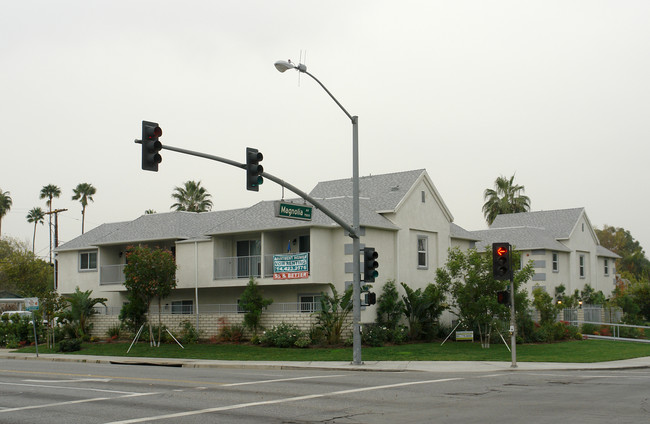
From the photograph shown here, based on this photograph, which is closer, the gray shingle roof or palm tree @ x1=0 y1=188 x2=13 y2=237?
the gray shingle roof

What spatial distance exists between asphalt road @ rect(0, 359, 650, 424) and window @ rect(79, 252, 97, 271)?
2224 centimetres

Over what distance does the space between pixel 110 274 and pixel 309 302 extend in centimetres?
1398

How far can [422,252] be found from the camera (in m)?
38.3

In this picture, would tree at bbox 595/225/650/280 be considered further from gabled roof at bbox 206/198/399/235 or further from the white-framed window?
gabled roof at bbox 206/198/399/235

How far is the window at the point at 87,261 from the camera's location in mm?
45000

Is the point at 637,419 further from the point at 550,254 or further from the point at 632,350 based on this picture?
the point at 550,254

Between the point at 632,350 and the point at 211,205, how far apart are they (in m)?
48.0

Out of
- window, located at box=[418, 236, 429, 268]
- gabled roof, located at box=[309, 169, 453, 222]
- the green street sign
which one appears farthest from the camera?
window, located at box=[418, 236, 429, 268]

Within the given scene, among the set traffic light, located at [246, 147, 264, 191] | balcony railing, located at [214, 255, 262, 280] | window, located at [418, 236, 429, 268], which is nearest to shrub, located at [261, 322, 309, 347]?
balcony railing, located at [214, 255, 262, 280]

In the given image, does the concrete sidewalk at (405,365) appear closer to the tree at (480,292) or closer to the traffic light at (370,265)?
the traffic light at (370,265)

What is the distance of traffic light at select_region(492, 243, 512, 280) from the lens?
78.7 feet

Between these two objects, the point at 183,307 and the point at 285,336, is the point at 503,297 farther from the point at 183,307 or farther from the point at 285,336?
the point at 183,307

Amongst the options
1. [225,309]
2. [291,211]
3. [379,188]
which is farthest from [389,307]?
[291,211]

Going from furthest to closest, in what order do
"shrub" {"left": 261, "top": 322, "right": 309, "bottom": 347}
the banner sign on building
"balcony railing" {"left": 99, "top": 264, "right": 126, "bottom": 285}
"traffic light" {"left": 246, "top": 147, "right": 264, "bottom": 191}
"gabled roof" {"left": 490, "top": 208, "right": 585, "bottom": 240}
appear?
1. "gabled roof" {"left": 490, "top": 208, "right": 585, "bottom": 240}
2. "balcony railing" {"left": 99, "top": 264, "right": 126, "bottom": 285}
3. the banner sign on building
4. "shrub" {"left": 261, "top": 322, "right": 309, "bottom": 347}
5. "traffic light" {"left": 246, "top": 147, "right": 264, "bottom": 191}
